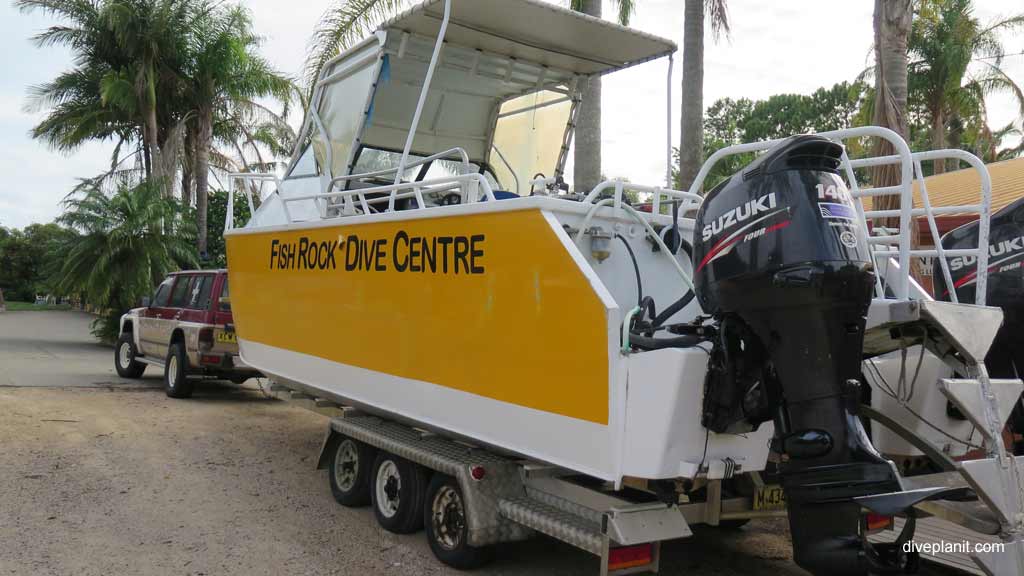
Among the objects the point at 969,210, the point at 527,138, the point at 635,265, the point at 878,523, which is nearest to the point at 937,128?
the point at 527,138

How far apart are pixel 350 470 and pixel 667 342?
3417mm

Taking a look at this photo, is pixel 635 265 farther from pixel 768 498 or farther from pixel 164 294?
pixel 164 294

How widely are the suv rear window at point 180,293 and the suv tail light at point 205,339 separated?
3.52 feet

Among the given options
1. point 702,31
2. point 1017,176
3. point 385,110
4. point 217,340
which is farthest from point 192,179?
point 1017,176

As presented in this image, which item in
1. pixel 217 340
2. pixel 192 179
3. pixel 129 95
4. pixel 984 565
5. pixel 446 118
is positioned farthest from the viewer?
pixel 192 179

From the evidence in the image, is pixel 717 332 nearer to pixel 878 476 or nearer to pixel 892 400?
pixel 878 476

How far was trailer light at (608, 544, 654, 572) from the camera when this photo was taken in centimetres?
378

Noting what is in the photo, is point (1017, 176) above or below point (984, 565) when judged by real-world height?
above

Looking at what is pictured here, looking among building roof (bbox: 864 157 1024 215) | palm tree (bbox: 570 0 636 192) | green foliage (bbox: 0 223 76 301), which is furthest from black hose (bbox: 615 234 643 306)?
green foliage (bbox: 0 223 76 301)

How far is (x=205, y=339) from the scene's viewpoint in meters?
10.6

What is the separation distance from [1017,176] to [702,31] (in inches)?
194

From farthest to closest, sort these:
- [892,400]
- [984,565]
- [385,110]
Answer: [385,110], [892,400], [984,565]

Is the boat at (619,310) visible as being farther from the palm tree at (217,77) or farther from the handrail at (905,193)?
the palm tree at (217,77)

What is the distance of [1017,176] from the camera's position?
1152cm
